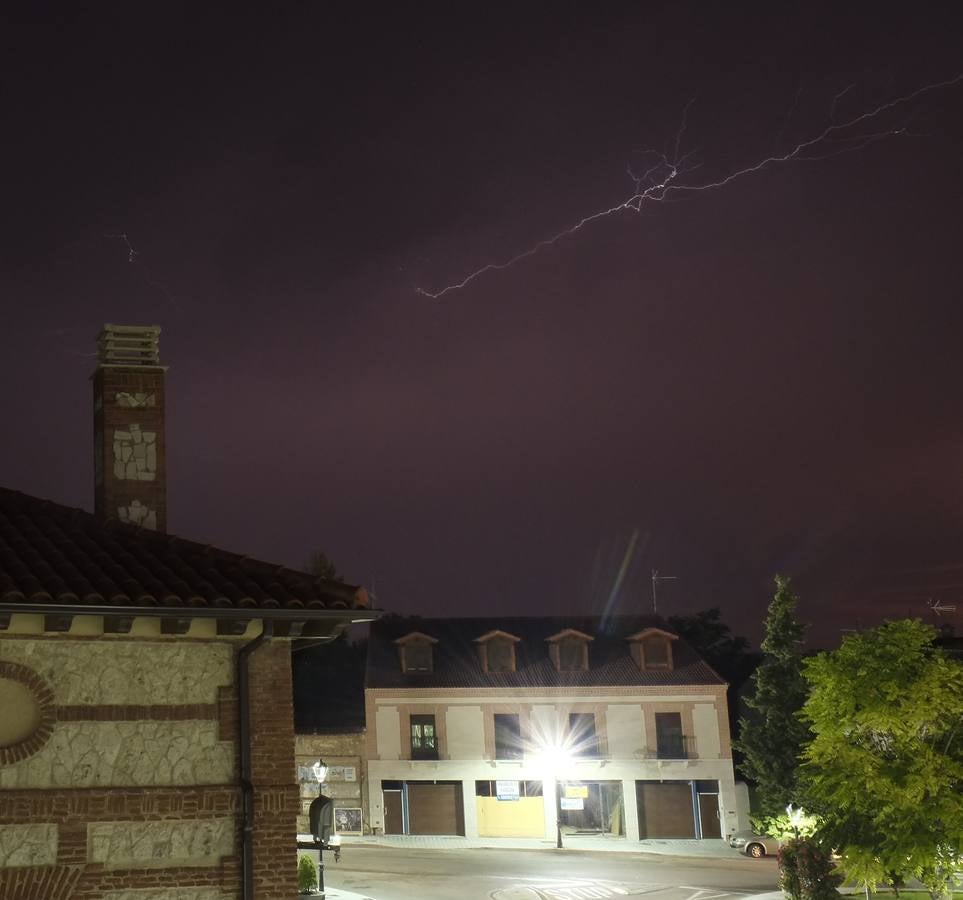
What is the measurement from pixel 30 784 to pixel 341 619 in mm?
3354

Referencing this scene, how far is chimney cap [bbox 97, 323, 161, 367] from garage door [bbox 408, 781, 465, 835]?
36431 millimetres

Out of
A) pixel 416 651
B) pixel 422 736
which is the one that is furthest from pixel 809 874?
pixel 416 651

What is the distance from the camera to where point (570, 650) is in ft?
170

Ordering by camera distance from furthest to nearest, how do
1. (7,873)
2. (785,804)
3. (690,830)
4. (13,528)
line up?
(690,830), (785,804), (13,528), (7,873)

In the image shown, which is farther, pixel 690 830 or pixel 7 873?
pixel 690 830

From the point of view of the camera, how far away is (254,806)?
12.3 m

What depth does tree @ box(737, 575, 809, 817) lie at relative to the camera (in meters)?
46.8

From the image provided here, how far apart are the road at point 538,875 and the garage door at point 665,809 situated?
5.22m

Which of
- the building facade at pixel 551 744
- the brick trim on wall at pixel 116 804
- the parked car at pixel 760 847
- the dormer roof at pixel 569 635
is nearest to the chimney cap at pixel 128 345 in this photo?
the brick trim on wall at pixel 116 804

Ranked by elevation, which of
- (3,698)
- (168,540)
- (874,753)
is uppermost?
(168,540)

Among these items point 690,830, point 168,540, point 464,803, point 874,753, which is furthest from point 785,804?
A: point 168,540

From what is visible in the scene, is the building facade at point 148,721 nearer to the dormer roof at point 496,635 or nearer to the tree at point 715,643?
the dormer roof at point 496,635

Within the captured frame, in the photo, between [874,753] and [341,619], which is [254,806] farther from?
[874,753]

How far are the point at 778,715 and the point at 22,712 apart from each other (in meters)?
40.0
